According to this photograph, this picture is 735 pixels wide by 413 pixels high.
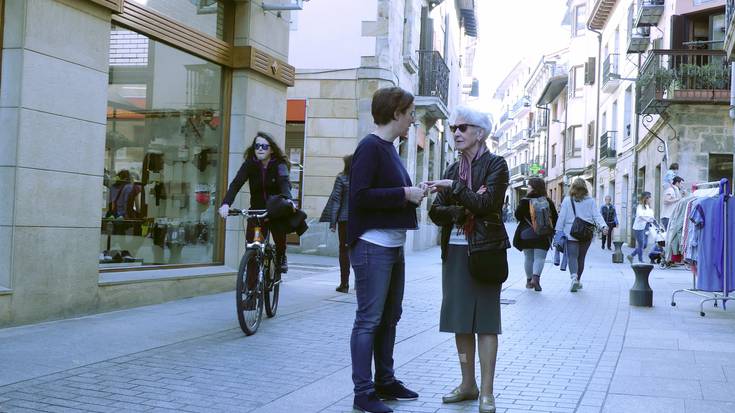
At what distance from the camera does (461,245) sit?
4.39 m

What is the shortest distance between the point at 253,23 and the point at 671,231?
5.97 m

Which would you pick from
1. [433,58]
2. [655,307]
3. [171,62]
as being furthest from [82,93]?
[433,58]

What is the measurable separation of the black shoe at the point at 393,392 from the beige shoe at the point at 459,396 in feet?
0.75

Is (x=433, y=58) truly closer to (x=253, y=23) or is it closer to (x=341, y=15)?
(x=341, y=15)

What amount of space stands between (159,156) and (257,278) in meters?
2.97

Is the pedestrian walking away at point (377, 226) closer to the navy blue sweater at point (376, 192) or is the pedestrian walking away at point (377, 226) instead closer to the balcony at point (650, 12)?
the navy blue sweater at point (376, 192)

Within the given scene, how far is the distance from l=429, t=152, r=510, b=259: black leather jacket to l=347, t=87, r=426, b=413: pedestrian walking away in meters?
0.19

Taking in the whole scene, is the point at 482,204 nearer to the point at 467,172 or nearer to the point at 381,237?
the point at 467,172

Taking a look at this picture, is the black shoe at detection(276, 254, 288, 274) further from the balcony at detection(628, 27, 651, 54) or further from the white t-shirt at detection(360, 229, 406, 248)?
the balcony at detection(628, 27, 651, 54)

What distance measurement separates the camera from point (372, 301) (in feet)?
14.0

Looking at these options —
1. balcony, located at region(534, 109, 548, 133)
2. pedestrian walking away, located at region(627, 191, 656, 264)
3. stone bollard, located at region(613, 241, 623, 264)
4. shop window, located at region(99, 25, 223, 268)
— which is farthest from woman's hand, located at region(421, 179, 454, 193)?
balcony, located at region(534, 109, 548, 133)

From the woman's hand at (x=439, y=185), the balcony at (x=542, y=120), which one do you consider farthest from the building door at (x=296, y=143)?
the balcony at (x=542, y=120)

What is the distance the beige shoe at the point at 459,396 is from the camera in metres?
4.49

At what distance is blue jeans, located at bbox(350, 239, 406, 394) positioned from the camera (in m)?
4.20
